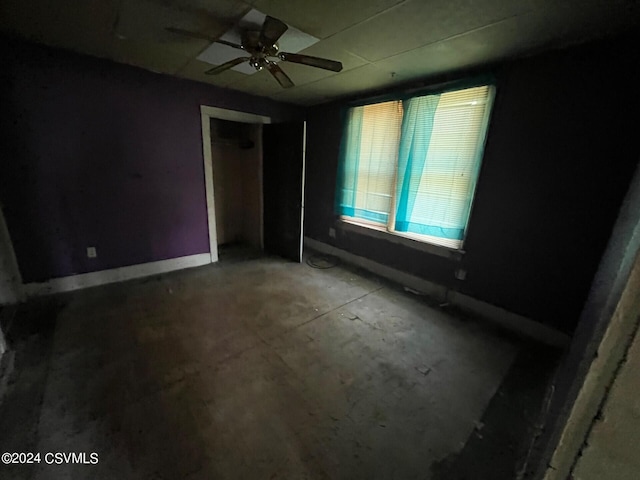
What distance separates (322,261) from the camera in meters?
3.91

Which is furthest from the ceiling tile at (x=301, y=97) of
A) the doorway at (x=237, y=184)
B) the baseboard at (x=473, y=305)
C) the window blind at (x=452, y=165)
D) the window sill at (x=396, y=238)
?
the baseboard at (x=473, y=305)

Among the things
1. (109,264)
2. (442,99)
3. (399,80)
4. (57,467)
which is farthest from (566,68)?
(109,264)

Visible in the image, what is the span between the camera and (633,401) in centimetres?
33

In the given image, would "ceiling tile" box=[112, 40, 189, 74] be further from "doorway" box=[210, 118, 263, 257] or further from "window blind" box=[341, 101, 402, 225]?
"window blind" box=[341, 101, 402, 225]

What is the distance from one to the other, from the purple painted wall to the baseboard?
258 centimetres

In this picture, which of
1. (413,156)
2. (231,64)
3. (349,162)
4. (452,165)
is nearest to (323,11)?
(231,64)

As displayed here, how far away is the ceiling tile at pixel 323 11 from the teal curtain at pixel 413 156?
1352 mm

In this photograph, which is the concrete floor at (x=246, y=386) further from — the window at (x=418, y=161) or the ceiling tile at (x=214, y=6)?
the ceiling tile at (x=214, y=6)

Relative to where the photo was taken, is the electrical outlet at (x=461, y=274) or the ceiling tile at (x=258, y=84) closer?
the electrical outlet at (x=461, y=274)

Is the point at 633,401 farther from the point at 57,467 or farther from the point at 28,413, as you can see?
the point at 28,413

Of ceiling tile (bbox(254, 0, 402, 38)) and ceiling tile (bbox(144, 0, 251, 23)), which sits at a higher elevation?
ceiling tile (bbox(254, 0, 402, 38))

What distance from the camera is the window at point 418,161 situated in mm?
2504

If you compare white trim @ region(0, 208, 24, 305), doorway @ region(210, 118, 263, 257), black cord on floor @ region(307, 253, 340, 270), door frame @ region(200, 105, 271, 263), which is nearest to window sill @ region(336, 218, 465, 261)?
black cord on floor @ region(307, 253, 340, 270)

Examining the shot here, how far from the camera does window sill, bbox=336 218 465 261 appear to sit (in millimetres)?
2758
